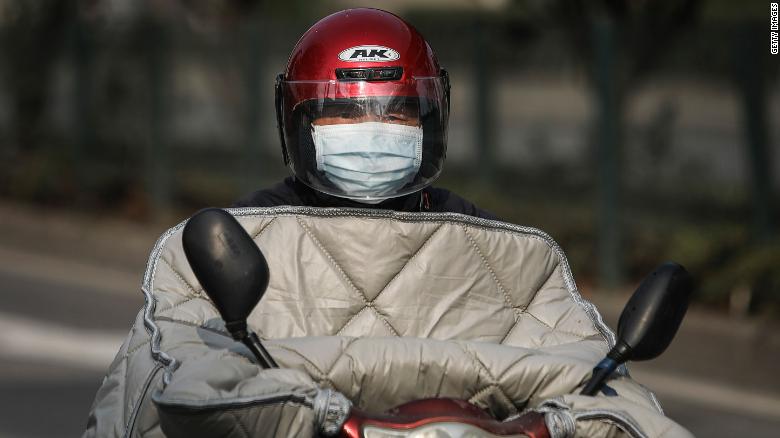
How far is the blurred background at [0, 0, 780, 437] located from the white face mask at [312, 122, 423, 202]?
432cm

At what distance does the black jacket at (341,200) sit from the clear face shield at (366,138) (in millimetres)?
111

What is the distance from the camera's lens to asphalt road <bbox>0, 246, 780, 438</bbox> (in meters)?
8.22

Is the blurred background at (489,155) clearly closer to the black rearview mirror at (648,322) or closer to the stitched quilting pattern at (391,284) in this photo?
the stitched quilting pattern at (391,284)

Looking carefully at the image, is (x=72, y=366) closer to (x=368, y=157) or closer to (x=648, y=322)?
(x=368, y=157)

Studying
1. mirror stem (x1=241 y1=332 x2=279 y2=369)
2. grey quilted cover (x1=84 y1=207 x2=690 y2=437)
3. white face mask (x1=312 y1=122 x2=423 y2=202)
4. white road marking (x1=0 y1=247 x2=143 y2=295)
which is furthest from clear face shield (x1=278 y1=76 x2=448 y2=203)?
white road marking (x1=0 y1=247 x2=143 y2=295)

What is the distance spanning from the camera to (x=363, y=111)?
13.0 feet

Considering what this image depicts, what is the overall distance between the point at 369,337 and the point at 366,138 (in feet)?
2.59

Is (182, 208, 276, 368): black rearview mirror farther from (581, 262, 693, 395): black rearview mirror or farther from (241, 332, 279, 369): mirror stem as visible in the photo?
(581, 262, 693, 395): black rearview mirror

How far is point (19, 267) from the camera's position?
13.0 meters

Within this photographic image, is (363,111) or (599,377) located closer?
(599,377)

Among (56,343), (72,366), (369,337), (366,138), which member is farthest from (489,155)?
(369,337)

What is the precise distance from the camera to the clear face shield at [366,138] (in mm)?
3915

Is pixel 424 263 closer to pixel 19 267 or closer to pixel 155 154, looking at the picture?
pixel 19 267

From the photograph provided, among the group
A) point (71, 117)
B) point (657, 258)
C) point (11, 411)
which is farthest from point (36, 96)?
point (11, 411)
